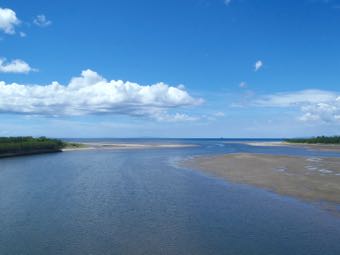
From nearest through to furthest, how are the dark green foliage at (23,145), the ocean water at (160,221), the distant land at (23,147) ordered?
the ocean water at (160,221)
the distant land at (23,147)
the dark green foliage at (23,145)

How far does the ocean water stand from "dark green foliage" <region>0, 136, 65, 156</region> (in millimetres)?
44956

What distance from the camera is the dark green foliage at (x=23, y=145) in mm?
76625

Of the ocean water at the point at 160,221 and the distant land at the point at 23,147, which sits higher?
the distant land at the point at 23,147

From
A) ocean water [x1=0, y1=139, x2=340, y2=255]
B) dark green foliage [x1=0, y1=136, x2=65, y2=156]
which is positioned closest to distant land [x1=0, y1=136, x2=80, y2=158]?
dark green foliage [x1=0, y1=136, x2=65, y2=156]

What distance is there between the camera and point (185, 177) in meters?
42.3

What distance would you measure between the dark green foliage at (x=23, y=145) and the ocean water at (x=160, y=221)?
45.0m

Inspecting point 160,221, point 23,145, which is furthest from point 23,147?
point 160,221

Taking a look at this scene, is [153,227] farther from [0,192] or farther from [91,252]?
[0,192]

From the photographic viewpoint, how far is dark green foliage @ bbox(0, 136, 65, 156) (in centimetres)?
7662

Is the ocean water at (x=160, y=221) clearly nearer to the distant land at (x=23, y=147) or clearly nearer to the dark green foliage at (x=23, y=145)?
the distant land at (x=23, y=147)

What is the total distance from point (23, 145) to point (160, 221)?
71.0 meters

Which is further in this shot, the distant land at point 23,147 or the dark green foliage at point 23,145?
the dark green foliage at point 23,145

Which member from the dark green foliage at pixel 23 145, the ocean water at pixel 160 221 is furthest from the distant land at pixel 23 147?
the ocean water at pixel 160 221

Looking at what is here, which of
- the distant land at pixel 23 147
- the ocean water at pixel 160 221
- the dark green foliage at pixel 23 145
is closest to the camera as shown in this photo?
the ocean water at pixel 160 221
